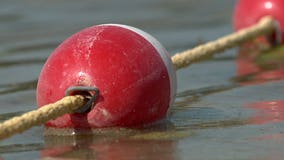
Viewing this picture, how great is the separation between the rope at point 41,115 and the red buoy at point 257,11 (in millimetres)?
2060

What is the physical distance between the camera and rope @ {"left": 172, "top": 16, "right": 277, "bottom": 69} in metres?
4.21

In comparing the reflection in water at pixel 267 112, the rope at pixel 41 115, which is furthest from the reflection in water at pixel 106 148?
the reflection in water at pixel 267 112

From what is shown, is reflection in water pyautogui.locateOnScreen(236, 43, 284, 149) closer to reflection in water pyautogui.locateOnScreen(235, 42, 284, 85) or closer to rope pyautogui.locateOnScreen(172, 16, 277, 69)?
reflection in water pyautogui.locateOnScreen(235, 42, 284, 85)

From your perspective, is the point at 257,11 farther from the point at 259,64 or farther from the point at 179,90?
the point at 179,90

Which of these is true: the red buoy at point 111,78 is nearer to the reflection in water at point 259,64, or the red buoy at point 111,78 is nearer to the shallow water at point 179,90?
the shallow water at point 179,90

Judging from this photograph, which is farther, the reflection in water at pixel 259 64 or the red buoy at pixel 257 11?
the red buoy at pixel 257 11

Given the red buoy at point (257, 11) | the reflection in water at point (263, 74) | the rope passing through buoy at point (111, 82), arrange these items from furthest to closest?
the red buoy at point (257, 11)
the reflection in water at point (263, 74)
the rope passing through buoy at point (111, 82)

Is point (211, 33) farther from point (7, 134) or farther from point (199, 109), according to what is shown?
point (7, 134)

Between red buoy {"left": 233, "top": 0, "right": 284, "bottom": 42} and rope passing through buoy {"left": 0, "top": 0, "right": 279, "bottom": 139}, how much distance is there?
171 cm

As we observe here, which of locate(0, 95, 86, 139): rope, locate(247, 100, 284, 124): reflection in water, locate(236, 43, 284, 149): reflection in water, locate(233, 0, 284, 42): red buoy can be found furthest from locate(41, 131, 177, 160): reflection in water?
locate(233, 0, 284, 42): red buoy

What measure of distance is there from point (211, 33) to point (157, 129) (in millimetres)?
2538

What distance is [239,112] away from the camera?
371cm

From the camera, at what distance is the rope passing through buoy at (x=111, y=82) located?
3.26 m

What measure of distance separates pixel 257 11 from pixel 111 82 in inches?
79.9
